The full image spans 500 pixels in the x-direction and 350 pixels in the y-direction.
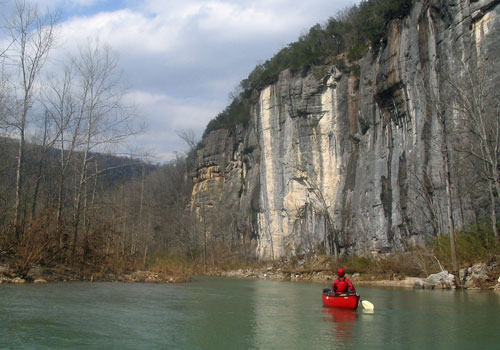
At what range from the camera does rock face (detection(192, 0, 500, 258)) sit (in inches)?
976

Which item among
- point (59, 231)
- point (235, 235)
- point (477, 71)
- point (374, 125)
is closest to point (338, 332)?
point (59, 231)

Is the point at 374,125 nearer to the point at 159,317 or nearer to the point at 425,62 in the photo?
the point at 425,62

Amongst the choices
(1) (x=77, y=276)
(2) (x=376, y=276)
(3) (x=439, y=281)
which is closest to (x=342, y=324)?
(3) (x=439, y=281)

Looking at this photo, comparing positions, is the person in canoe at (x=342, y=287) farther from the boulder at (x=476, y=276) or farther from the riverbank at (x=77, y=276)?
the riverbank at (x=77, y=276)

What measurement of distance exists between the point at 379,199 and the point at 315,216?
9218mm

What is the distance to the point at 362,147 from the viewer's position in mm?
34281

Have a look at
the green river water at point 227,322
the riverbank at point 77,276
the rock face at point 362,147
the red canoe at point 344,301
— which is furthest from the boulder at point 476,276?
the riverbank at point 77,276

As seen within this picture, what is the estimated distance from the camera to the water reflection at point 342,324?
8.90 meters

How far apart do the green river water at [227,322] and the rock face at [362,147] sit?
1162 centimetres

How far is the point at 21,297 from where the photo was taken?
1286cm

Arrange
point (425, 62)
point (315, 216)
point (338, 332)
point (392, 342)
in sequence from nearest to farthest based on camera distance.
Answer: point (392, 342), point (338, 332), point (425, 62), point (315, 216)

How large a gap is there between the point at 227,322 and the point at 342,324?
2.64 meters

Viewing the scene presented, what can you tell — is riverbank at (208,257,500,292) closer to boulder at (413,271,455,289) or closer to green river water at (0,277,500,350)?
boulder at (413,271,455,289)

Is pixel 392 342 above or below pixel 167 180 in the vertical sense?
below
